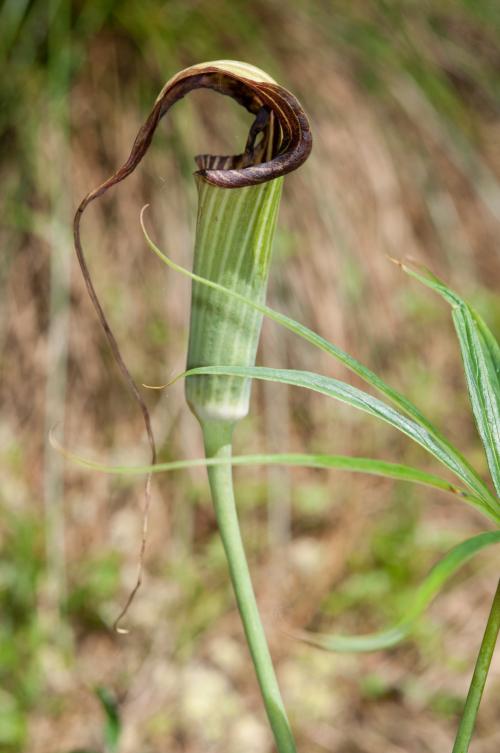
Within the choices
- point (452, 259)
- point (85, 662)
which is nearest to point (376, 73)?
point (452, 259)

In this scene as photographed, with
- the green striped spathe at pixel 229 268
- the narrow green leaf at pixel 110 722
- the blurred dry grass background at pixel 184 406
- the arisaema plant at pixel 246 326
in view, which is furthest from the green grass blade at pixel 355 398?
the blurred dry grass background at pixel 184 406

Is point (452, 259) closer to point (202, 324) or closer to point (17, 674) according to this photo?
point (17, 674)

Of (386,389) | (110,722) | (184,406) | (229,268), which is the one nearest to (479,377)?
(386,389)

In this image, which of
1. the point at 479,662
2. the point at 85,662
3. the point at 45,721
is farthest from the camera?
the point at 85,662

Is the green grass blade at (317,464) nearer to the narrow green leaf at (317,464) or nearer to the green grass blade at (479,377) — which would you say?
the narrow green leaf at (317,464)

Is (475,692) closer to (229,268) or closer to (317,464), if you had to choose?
(317,464)

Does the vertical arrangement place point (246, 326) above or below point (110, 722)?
above
